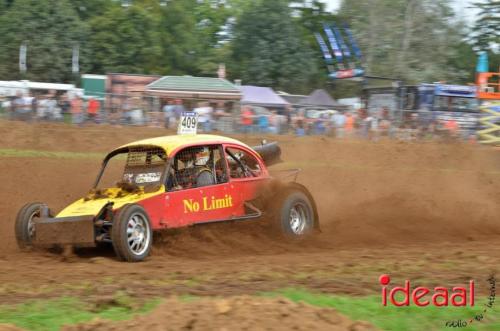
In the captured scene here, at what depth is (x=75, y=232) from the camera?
8.36 m

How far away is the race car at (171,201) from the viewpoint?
836 cm

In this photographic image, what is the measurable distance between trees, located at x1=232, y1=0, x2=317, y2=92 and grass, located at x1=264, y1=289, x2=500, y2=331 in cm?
3649

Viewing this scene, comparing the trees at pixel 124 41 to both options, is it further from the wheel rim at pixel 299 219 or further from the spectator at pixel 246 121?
the wheel rim at pixel 299 219

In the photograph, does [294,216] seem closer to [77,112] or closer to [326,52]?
[77,112]

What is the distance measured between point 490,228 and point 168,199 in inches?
207

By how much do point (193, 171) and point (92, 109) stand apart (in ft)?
36.7

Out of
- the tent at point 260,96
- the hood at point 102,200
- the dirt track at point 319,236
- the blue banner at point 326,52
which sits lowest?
the dirt track at point 319,236

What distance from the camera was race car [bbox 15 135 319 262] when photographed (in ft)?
27.4

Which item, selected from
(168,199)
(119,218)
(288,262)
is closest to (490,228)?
(288,262)

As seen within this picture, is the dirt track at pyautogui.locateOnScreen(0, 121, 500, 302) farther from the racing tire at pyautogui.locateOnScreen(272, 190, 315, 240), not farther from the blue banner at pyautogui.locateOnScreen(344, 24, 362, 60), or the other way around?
the blue banner at pyautogui.locateOnScreen(344, 24, 362, 60)

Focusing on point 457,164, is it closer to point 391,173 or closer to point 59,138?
point 391,173

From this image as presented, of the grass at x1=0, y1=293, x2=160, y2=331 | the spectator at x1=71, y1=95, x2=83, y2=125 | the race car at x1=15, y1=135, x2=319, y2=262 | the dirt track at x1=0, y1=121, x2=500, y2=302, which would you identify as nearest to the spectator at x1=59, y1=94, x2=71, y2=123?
the spectator at x1=71, y1=95, x2=83, y2=125

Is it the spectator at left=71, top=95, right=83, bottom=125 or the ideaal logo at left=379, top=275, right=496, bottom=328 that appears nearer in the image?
the ideaal logo at left=379, top=275, right=496, bottom=328

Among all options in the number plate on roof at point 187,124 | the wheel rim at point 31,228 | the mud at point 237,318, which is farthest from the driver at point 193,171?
the mud at point 237,318
